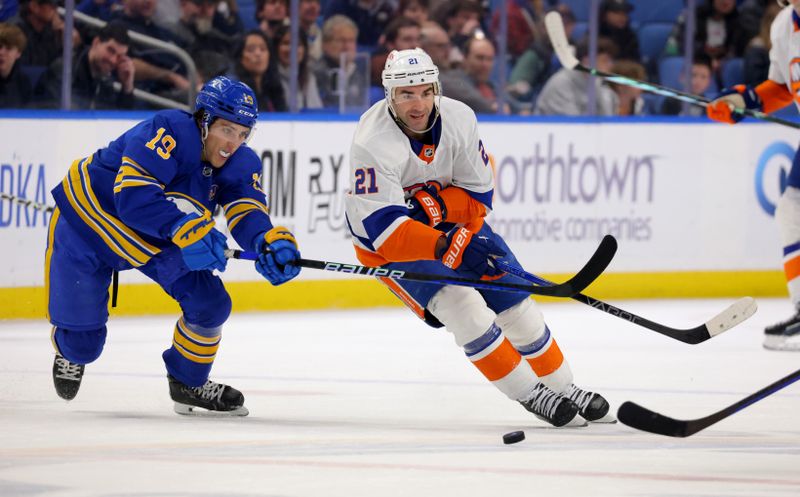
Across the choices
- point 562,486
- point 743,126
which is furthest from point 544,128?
point 562,486

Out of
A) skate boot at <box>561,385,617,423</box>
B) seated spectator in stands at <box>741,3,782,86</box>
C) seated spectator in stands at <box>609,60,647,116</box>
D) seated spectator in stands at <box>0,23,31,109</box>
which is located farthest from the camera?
seated spectator in stands at <box>741,3,782,86</box>

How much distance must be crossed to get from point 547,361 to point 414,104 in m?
0.81

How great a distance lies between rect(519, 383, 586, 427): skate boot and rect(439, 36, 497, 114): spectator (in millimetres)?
3521

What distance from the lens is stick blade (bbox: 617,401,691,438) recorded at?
3340 millimetres

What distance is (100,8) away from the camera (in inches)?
252

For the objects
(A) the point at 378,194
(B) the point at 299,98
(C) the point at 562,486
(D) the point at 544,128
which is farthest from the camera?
(D) the point at 544,128

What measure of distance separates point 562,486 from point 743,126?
16.3 feet

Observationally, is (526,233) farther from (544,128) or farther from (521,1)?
A: (521,1)

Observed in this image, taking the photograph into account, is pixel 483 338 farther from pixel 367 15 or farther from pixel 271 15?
pixel 367 15

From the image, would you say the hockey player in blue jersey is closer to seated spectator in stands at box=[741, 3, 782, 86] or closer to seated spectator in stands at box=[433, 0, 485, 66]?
seated spectator in stands at box=[433, 0, 485, 66]

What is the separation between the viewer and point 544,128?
24.3ft

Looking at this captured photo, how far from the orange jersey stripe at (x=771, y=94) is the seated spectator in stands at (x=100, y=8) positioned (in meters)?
2.75

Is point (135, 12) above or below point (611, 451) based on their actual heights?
above

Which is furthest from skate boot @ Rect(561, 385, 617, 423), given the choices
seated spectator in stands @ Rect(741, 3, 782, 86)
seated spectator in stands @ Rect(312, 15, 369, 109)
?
seated spectator in stands @ Rect(741, 3, 782, 86)
